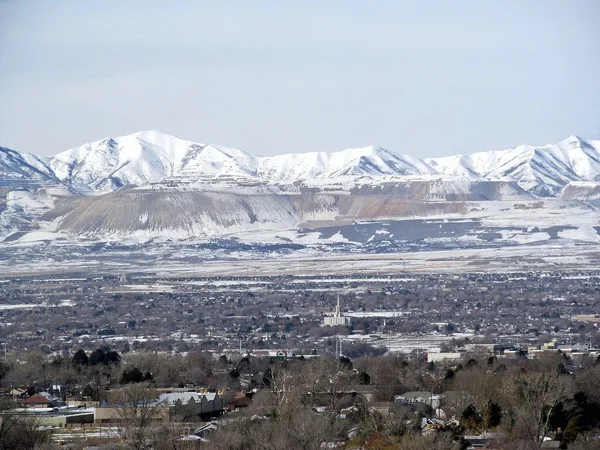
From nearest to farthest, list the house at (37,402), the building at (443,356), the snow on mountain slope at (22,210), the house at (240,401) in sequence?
the house at (240,401)
the house at (37,402)
the building at (443,356)
the snow on mountain slope at (22,210)

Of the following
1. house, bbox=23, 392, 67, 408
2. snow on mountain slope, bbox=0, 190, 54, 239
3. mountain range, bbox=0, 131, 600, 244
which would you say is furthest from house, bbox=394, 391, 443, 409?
snow on mountain slope, bbox=0, 190, 54, 239

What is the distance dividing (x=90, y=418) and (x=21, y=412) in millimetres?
2565

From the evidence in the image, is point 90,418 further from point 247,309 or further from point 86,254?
point 86,254

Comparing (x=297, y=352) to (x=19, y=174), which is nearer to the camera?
(x=297, y=352)

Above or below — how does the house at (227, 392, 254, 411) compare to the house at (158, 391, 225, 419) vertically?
below

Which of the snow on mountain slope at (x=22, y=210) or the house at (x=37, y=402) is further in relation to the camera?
the snow on mountain slope at (x=22, y=210)

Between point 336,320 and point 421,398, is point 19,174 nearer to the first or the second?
point 336,320

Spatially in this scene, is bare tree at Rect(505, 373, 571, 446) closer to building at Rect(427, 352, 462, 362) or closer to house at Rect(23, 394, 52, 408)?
house at Rect(23, 394, 52, 408)

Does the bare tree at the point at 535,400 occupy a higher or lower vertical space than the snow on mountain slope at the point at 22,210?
lower

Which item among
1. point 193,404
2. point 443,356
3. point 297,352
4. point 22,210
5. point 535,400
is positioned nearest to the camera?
point 535,400

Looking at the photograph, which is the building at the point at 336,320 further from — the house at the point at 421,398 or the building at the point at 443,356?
the house at the point at 421,398

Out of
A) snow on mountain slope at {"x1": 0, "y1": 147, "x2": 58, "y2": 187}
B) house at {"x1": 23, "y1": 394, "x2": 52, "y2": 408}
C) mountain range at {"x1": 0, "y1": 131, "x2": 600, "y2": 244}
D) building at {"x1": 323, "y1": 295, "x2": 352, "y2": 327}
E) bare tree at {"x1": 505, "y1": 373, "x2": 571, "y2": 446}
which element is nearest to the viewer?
bare tree at {"x1": 505, "y1": 373, "x2": 571, "y2": 446}

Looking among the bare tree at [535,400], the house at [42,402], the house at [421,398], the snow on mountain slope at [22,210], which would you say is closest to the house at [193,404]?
the house at [42,402]

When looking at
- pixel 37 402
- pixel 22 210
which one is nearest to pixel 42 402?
pixel 37 402
